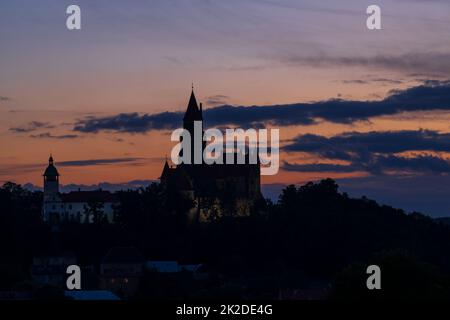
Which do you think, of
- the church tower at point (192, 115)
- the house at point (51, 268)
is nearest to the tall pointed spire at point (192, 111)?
the church tower at point (192, 115)

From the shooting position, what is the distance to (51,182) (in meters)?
151

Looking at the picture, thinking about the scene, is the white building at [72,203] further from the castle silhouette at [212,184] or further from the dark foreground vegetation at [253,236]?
the castle silhouette at [212,184]

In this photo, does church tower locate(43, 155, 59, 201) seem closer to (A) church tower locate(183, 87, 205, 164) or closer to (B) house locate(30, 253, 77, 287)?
(A) church tower locate(183, 87, 205, 164)

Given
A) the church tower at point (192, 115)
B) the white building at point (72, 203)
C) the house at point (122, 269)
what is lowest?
the house at point (122, 269)

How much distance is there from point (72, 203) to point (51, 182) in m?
4.61

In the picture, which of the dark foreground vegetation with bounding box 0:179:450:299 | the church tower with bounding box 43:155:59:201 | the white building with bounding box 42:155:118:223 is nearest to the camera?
the dark foreground vegetation with bounding box 0:179:450:299

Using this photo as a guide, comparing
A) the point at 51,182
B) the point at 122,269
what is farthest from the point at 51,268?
the point at 51,182

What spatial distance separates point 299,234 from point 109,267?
21.4 meters

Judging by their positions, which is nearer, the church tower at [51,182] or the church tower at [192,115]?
the church tower at [51,182]

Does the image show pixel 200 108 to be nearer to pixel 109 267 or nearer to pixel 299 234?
pixel 299 234

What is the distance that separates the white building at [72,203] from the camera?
5571 inches

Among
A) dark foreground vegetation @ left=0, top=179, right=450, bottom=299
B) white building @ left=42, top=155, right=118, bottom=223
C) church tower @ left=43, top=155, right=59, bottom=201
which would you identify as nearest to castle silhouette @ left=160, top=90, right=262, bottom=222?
dark foreground vegetation @ left=0, top=179, right=450, bottom=299

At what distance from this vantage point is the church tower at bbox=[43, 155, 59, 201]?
5840 inches

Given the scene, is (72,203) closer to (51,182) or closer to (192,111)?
(51,182)
